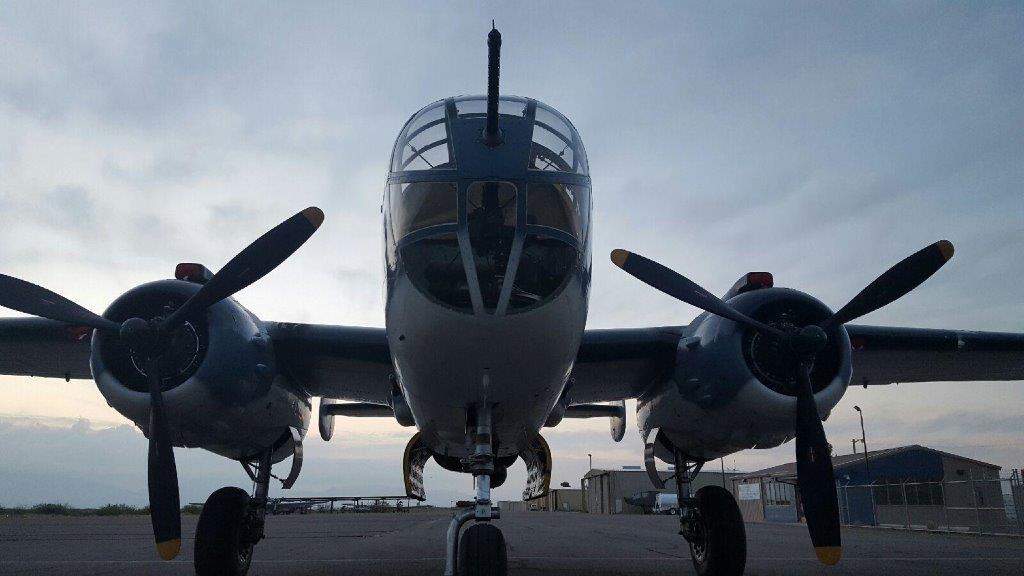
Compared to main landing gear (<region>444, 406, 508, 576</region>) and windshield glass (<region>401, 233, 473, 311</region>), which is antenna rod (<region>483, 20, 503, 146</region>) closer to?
windshield glass (<region>401, 233, 473, 311</region>)

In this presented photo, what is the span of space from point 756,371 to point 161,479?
6.69m

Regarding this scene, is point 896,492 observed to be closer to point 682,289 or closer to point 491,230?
point 682,289

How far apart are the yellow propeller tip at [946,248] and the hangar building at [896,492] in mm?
26026

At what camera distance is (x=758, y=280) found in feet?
27.9

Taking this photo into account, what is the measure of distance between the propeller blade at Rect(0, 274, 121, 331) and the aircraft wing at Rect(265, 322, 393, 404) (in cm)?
187

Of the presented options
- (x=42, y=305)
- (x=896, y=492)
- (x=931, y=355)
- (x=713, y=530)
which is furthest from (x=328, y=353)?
(x=896, y=492)

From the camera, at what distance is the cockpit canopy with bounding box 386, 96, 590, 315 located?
4.94 m

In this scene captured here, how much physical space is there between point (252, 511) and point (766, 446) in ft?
21.8

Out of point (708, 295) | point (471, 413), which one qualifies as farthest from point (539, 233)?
point (708, 295)

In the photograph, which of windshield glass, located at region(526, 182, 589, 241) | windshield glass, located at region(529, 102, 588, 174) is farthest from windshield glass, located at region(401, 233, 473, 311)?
windshield glass, located at region(529, 102, 588, 174)

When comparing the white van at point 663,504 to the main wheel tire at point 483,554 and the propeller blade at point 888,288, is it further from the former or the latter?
the main wheel tire at point 483,554

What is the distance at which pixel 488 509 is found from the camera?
19.3 feet

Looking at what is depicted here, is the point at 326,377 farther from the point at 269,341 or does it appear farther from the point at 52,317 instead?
the point at 52,317

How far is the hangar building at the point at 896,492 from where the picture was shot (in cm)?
3259
